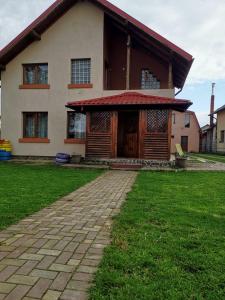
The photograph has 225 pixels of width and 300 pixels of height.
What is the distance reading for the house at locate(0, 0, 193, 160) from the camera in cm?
1505

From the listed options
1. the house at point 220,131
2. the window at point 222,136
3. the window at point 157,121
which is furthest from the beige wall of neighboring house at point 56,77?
the window at point 222,136

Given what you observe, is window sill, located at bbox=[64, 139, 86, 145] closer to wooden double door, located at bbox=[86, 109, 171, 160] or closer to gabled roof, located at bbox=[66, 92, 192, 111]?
wooden double door, located at bbox=[86, 109, 171, 160]

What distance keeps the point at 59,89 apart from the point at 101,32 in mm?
3766

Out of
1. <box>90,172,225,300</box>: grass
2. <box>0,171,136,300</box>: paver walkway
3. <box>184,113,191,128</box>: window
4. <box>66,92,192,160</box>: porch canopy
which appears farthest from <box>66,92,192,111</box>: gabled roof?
<box>184,113,191,128</box>: window

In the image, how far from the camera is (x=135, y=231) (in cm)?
410

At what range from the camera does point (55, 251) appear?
3.37 m

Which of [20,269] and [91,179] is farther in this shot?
[91,179]

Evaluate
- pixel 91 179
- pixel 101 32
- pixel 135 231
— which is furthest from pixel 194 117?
pixel 135 231

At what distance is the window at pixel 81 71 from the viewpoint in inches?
614

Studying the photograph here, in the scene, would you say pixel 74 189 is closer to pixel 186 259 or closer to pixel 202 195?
pixel 202 195

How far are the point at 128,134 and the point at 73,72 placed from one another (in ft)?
15.0

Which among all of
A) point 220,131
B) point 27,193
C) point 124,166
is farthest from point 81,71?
point 220,131

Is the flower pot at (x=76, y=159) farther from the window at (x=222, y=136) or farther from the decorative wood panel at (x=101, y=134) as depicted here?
the window at (x=222, y=136)

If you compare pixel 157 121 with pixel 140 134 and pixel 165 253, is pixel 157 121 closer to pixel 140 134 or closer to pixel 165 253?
pixel 140 134
